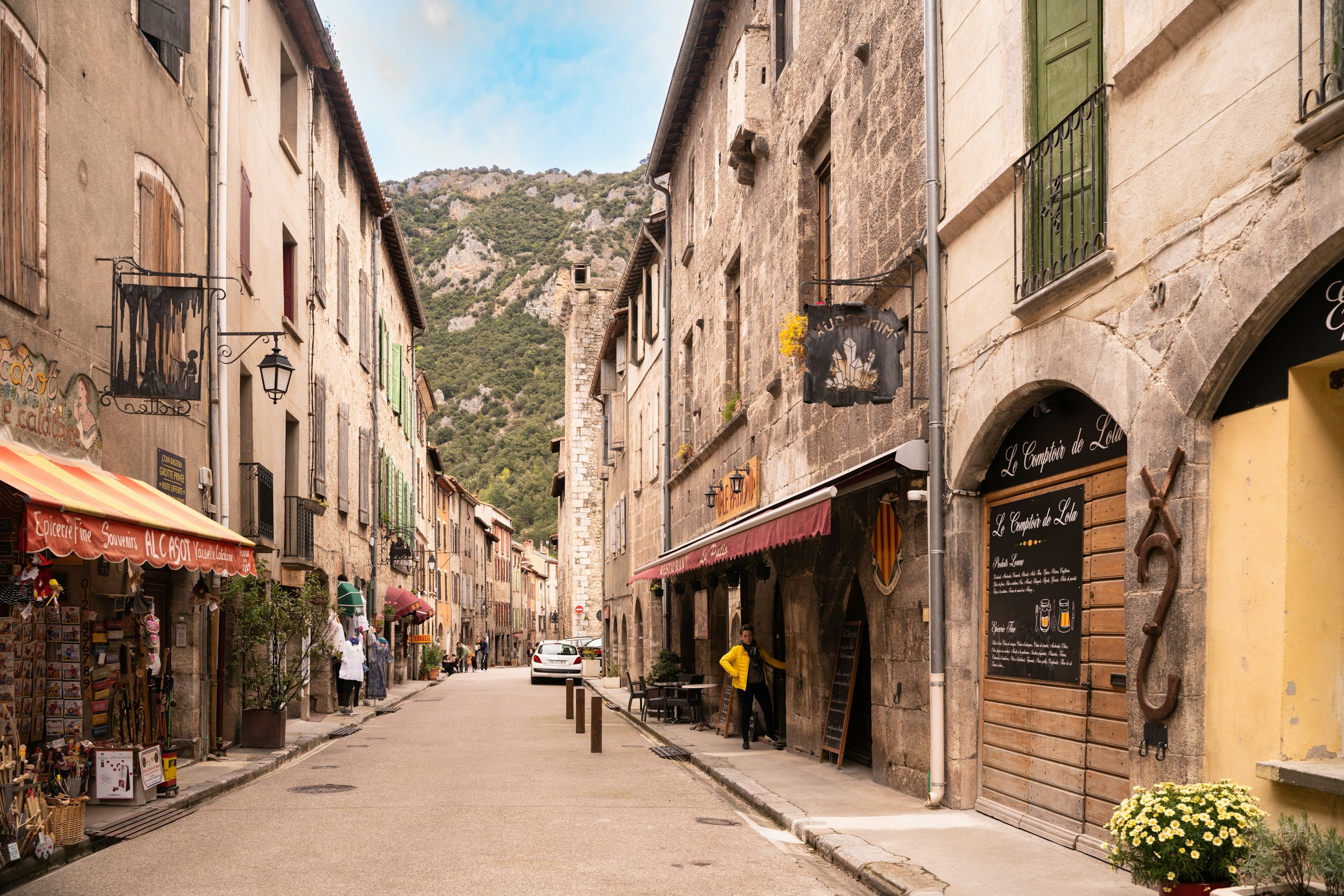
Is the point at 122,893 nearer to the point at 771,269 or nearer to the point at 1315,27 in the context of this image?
the point at 1315,27

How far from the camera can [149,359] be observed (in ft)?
34.5

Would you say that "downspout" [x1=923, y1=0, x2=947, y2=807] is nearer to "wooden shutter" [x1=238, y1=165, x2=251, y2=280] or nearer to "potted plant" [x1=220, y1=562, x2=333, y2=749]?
"potted plant" [x1=220, y1=562, x2=333, y2=749]

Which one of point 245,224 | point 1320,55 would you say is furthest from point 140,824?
point 1320,55

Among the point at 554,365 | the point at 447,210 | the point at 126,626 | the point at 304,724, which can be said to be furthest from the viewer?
the point at 447,210

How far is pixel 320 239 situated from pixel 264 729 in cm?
993

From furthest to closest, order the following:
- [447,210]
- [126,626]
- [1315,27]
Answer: [447,210]
[126,626]
[1315,27]

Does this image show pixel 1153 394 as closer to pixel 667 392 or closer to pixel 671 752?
pixel 671 752

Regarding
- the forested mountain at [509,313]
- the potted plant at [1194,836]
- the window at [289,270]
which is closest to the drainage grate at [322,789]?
the potted plant at [1194,836]

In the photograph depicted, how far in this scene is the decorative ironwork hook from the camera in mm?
6332

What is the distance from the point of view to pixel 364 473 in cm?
2712

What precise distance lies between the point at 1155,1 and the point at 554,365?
277ft

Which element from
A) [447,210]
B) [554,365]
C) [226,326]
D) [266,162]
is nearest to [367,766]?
[226,326]

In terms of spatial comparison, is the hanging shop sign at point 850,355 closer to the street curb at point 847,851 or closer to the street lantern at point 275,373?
the street curb at point 847,851

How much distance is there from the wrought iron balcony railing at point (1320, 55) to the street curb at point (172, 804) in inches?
310
